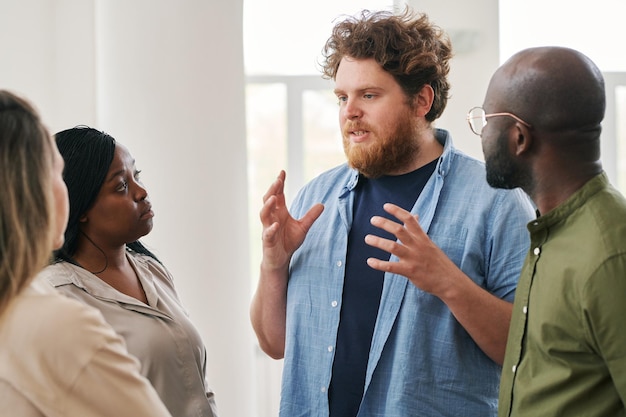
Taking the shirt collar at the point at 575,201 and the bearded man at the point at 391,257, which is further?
the bearded man at the point at 391,257

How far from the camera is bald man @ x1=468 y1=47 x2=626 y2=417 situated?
1385mm

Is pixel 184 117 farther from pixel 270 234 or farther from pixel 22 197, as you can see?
pixel 22 197

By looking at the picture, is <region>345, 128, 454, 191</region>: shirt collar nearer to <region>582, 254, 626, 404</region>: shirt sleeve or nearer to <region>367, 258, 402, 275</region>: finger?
<region>367, 258, 402, 275</region>: finger

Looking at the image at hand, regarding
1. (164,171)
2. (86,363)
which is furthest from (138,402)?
(164,171)

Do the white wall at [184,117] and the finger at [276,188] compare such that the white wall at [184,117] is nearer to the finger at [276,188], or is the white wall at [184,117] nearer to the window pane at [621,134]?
the finger at [276,188]

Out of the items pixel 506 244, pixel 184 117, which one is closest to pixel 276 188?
pixel 506 244

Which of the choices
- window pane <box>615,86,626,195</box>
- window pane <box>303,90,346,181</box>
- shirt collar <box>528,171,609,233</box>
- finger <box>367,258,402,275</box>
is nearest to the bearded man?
finger <box>367,258,402,275</box>

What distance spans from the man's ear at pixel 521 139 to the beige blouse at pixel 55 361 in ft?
2.99

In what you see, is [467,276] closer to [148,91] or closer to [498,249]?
[498,249]

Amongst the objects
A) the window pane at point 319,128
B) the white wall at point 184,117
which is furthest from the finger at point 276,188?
the window pane at point 319,128

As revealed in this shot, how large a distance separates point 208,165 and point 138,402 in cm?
284

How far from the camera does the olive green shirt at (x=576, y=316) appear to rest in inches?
53.7

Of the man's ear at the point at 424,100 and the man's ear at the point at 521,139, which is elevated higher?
the man's ear at the point at 424,100

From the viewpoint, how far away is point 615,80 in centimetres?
491
